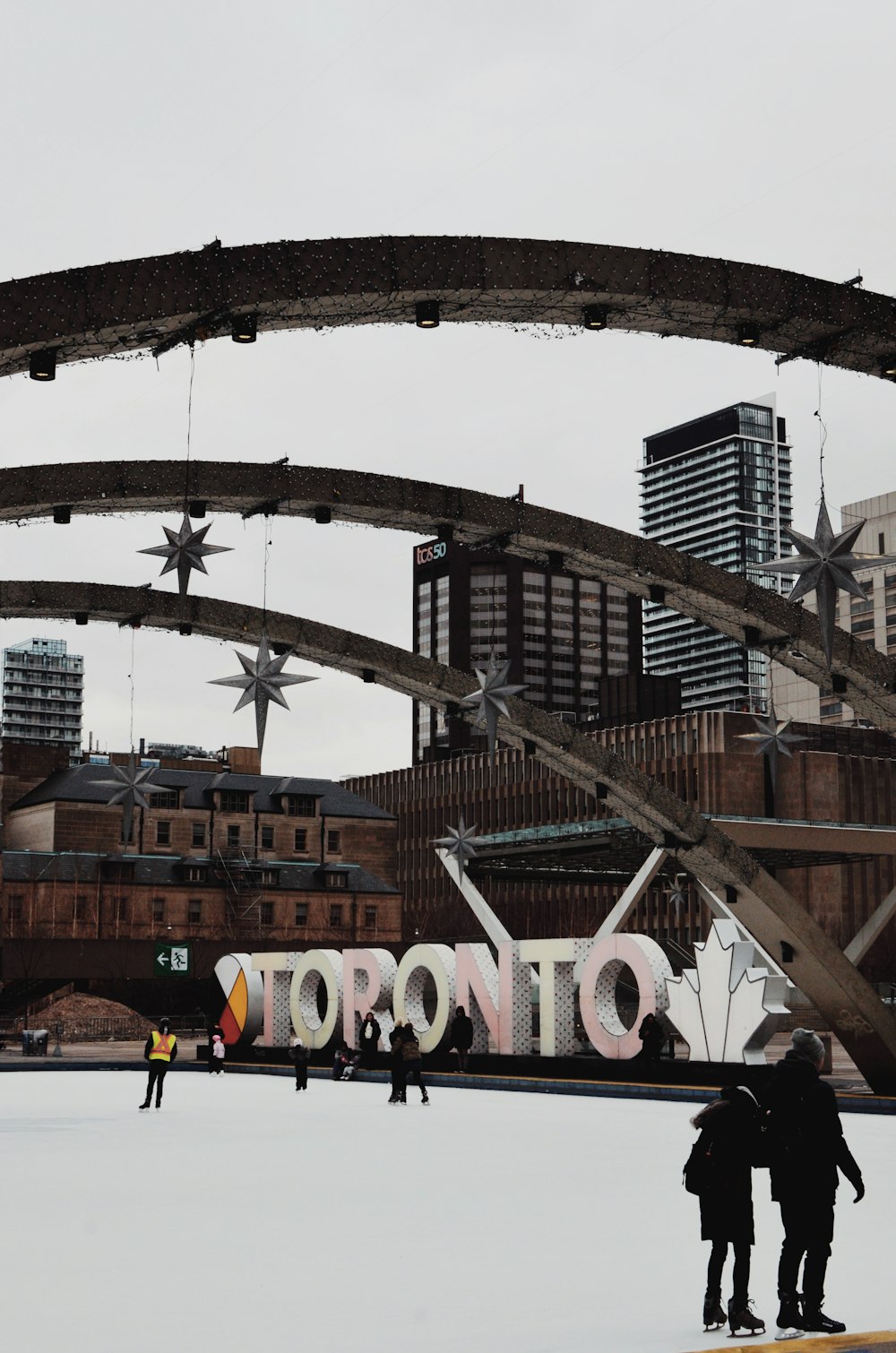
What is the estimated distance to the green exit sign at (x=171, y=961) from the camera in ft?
257

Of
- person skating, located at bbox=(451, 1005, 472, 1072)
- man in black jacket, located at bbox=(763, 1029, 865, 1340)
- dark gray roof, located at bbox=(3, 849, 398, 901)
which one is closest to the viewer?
man in black jacket, located at bbox=(763, 1029, 865, 1340)

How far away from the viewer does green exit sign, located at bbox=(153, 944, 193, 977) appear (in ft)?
257

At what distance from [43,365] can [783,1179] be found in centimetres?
868

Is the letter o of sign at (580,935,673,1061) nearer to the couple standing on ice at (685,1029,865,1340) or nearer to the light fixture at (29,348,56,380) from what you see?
the light fixture at (29,348,56,380)

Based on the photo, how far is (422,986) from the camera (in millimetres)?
35531

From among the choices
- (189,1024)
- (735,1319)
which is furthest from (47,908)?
(735,1319)

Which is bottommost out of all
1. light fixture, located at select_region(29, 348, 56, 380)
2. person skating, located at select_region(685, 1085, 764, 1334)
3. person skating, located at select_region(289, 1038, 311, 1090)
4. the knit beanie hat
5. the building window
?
person skating, located at select_region(289, 1038, 311, 1090)

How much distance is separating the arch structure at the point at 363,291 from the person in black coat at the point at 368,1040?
24.0m

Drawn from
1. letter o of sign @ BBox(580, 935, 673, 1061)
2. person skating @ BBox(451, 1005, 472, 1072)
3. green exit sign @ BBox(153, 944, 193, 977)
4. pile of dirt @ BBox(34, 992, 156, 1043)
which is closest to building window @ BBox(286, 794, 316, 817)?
green exit sign @ BBox(153, 944, 193, 977)

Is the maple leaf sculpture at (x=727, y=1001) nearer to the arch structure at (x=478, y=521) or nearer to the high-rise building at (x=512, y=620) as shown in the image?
the arch structure at (x=478, y=521)

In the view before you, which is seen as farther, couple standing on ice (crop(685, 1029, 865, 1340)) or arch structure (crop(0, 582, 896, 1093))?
arch structure (crop(0, 582, 896, 1093))

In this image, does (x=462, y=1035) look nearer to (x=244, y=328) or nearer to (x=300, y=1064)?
(x=300, y=1064)

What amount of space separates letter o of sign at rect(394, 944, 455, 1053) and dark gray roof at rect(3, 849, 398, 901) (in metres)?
51.1

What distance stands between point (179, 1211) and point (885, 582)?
133 metres
